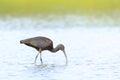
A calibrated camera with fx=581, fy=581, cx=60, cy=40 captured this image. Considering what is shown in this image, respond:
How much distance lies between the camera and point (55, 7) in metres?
28.2

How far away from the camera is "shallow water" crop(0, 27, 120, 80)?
12.0 metres

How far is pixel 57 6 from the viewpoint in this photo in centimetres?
2844

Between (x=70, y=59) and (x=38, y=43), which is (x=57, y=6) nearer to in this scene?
(x=70, y=59)

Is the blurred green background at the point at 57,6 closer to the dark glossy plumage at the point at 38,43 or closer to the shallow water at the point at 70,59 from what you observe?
the shallow water at the point at 70,59

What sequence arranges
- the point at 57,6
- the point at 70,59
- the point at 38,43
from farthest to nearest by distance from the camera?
the point at 57,6 < the point at 70,59 < the point at 38,43

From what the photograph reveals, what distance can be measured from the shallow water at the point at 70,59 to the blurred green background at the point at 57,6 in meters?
7.30

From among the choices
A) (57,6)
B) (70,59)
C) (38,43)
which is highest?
(57,6)

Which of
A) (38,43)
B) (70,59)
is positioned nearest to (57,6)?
(70,59)

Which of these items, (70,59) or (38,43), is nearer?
(38,43)

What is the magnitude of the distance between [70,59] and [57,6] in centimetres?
1456

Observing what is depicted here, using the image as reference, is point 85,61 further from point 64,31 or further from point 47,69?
point 64,31

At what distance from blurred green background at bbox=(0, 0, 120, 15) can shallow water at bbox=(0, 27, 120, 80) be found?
730cm

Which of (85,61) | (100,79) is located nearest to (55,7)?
(85,61)

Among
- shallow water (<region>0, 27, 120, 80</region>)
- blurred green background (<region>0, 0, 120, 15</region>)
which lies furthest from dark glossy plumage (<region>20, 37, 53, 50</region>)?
blurred green background (<region>0, 0, 120, 15</region>)
